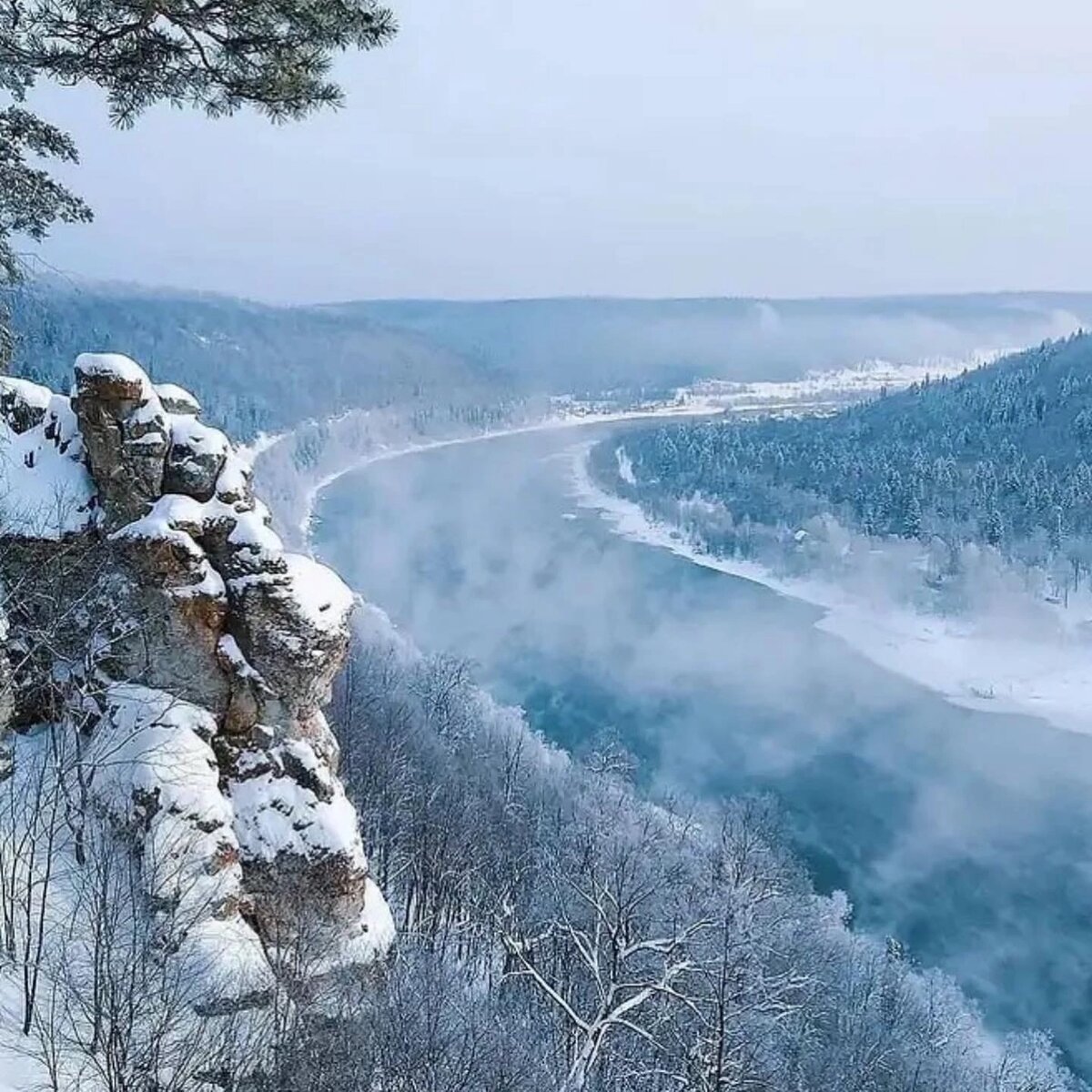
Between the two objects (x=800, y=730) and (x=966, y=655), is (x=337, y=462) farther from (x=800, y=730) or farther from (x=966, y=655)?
(x=800, y=730)

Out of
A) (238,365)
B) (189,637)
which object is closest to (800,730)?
(189,637)

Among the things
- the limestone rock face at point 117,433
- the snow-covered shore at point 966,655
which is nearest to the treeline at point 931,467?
the snow-covered shore at point 966,655

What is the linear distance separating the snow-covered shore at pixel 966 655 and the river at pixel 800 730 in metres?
1.80

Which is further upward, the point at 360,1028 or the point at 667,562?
the point at 360,1028

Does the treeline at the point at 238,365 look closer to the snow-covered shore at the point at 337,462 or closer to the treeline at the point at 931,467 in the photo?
the snow-covered shore at the point at 337,462

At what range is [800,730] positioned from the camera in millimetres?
55125

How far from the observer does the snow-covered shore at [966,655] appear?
62531 mm

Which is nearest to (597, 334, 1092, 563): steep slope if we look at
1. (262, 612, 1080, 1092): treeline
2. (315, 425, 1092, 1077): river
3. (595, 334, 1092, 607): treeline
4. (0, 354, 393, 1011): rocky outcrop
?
(595, 334, 1092, 607): treeline

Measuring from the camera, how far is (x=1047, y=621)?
76.1 meters

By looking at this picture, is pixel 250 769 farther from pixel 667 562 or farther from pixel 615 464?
pixel 615 464

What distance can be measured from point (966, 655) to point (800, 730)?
877 inches

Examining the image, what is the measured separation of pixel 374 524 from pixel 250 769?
293 feet

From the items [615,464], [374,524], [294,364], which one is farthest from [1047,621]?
[294,364]

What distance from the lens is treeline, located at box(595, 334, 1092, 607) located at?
92125mm
